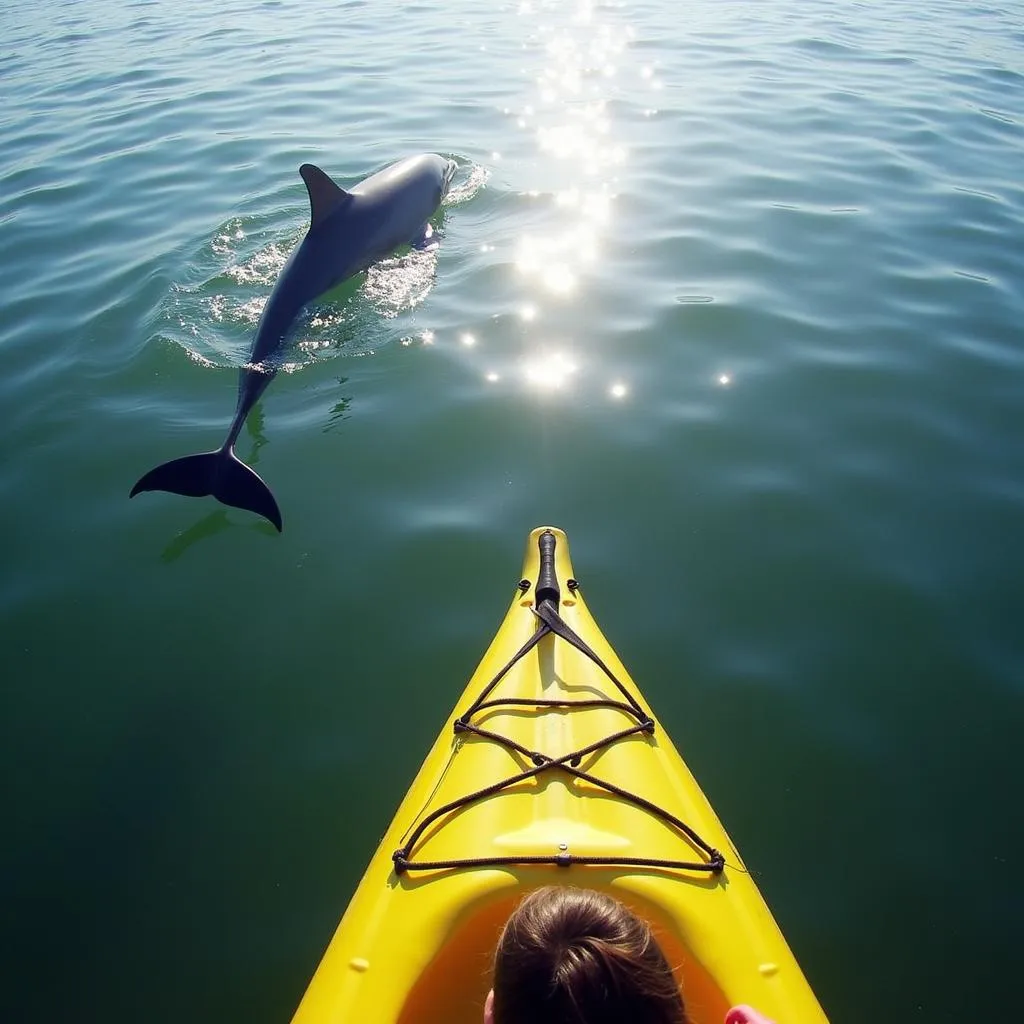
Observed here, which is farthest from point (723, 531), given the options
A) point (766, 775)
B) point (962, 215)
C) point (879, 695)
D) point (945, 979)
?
point (962, 215)

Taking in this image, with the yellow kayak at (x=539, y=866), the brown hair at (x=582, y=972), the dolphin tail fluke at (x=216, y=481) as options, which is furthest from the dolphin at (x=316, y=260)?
the brown hair at (x=582, y=972)

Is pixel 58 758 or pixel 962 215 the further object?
pixel 962 215

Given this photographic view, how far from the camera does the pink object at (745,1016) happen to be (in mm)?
2410

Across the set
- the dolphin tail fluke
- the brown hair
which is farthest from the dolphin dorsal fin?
the brown hair

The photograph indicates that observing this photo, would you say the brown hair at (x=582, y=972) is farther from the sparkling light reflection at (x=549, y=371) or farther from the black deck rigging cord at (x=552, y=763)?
the sparkling light reflection at (x=549, y=371)

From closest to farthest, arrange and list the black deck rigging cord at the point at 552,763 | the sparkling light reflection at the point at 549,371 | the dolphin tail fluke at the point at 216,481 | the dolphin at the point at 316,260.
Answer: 1. the black deck rigging cord at the point at 552,763
2. the dolphin tail fluke at the point at 216,481
3. the dolphin at the point at 316,260
4. the sparkling light reflection at the point at 549,371

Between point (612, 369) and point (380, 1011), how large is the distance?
203 inches

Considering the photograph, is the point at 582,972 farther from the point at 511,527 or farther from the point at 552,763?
the point at 511,527

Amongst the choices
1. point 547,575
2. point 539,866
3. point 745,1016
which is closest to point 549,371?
point 547,575

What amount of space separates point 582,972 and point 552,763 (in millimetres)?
1417

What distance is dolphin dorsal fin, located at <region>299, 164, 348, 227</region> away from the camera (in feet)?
24.7

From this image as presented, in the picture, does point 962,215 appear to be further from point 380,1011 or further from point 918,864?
point 380,1011

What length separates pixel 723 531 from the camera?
17.9ft

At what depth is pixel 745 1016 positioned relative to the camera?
2.43 meters
